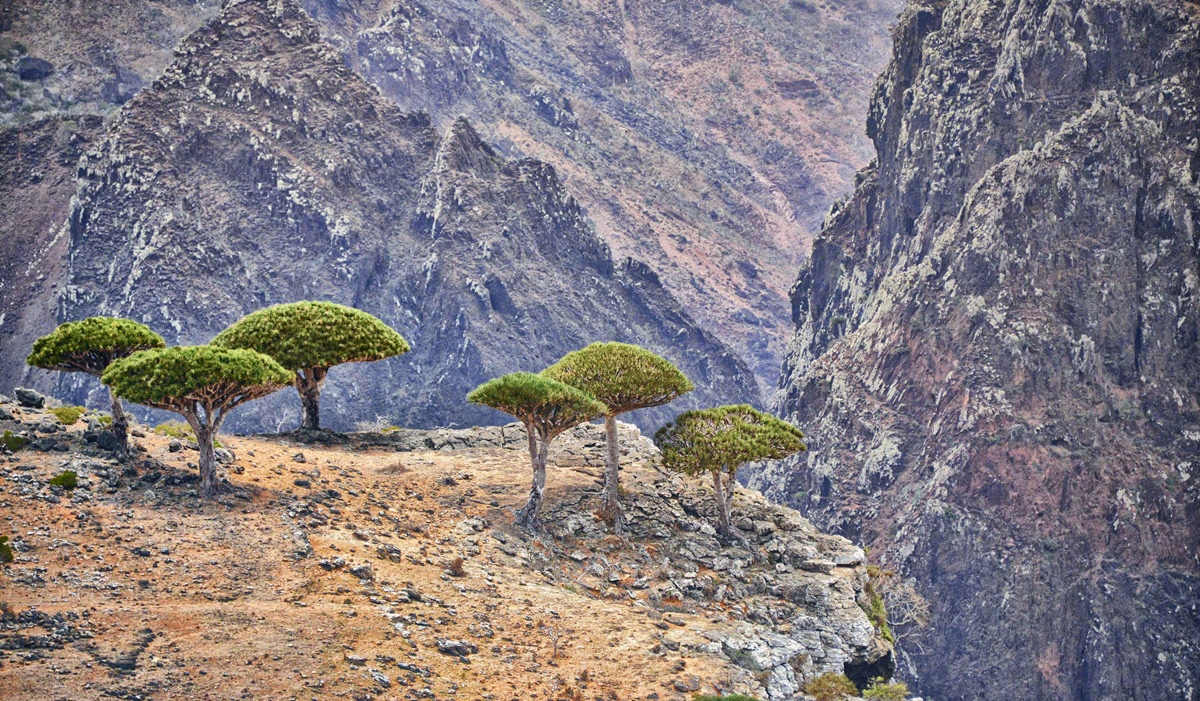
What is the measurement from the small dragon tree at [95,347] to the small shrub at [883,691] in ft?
89.6

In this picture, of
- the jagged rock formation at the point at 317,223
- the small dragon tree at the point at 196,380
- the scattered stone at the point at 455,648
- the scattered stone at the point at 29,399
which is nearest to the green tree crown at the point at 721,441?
the scattered stone at the point at 455,648

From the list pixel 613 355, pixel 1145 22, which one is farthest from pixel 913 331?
pixel 613 355

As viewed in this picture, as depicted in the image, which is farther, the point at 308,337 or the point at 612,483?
the point at 308,337

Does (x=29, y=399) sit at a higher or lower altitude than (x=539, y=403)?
lower

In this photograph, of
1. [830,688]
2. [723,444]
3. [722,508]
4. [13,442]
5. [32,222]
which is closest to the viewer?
[830,688]

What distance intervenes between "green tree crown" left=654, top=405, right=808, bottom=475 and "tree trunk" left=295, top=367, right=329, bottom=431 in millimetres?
14731

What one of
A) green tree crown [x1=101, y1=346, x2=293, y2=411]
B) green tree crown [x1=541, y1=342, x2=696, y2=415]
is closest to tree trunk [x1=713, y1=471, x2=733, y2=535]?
green tree crown [x1=541, y1=342, x2=696, y2=415]

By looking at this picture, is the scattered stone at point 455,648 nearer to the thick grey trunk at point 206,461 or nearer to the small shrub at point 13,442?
the thick grey trunk at point 206,461

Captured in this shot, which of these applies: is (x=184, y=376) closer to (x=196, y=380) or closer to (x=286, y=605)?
(x=196, y=380)

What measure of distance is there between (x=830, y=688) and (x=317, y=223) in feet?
436

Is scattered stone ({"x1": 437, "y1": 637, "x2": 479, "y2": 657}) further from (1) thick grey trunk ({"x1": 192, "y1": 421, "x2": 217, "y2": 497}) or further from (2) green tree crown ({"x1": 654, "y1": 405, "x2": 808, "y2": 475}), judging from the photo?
(2) green tree crown ({"x1": 654, "y1": 405, "x2": 808, "y2": 475})

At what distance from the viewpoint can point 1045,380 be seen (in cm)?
13838

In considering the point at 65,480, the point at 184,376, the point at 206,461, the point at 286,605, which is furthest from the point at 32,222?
the point at 286,605

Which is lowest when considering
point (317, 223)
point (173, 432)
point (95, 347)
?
point (173, 432)
